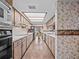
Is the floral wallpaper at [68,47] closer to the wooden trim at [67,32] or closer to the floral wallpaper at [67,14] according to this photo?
the wooden trim at [67,32]

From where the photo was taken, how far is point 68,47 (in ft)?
12.9

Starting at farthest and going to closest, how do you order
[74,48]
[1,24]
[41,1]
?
[41,1] < [74,48] < [1,24]

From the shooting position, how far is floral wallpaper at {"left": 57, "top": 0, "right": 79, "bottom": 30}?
3.90m

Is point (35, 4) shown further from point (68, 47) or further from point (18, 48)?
point (68, 47)

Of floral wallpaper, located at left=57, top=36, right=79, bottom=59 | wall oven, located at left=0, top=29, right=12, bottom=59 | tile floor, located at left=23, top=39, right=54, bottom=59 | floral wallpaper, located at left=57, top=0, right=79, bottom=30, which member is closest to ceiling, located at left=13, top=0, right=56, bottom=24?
floral wallpaper, located at left=57, top=0, right=79, bottom=30

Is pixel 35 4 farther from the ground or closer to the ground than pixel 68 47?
farther from the ground

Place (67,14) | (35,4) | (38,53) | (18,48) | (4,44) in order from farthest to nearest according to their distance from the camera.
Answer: (38,53), (35,4), (18,48), (67,14), (4,44)

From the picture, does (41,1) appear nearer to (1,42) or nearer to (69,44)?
(69,44)

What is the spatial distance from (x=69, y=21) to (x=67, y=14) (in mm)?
208

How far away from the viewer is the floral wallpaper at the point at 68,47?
12.8ft

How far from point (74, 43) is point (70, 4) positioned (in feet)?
3.66

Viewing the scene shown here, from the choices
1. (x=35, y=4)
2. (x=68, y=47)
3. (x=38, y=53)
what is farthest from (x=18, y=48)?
(x=38, y=53)

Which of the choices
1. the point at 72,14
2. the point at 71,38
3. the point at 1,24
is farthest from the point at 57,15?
the point at 1,24

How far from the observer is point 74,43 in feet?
12.8
